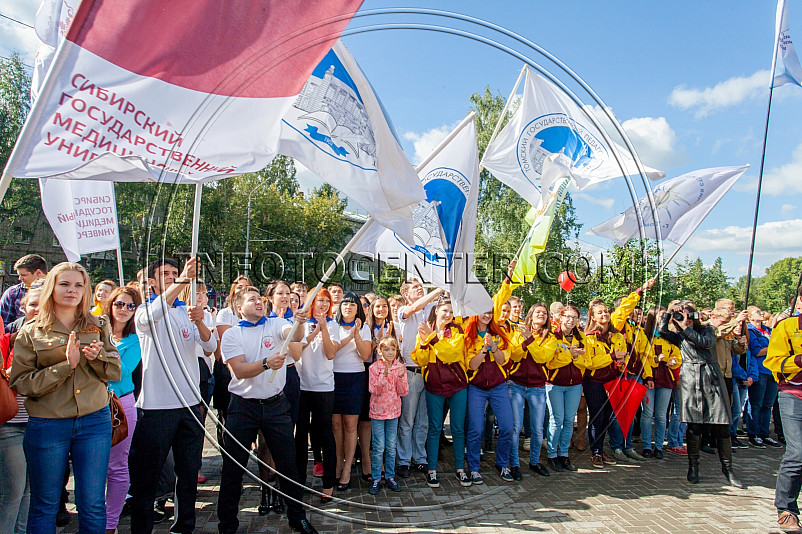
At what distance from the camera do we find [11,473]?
315 cm

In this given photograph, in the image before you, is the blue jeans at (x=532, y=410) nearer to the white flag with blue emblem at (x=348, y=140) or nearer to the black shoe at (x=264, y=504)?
the black shoe at (x=264, y=504)

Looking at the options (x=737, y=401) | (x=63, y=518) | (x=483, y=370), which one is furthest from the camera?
(x=737, y=401)

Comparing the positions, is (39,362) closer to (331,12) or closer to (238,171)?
(238,171)

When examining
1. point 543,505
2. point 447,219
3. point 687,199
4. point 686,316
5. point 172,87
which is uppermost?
point 687,199

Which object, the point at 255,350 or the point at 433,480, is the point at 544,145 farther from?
the point at 255,350

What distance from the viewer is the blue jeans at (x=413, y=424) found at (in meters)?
5.46

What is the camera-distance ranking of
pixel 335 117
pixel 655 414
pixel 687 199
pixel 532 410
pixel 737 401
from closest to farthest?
pixel 335 117 → pixel 532 410 → pixel 655 414 → pixel 687 199 → pixel 737 401

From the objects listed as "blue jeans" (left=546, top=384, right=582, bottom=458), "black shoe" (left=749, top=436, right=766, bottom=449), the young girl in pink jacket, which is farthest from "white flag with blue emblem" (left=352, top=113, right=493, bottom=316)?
"black shoe" (left=749, top=436, right=766, bottom=449)

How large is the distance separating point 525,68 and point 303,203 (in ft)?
72.4

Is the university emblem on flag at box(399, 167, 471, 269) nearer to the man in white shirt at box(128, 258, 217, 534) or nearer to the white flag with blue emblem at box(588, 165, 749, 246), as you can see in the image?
the man in white shirt at box(128, 258, 217, 534)

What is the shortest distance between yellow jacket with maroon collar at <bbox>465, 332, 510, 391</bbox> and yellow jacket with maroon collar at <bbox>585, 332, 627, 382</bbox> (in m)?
1.32

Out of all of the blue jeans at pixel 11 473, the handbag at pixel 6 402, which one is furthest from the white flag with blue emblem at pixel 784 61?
the blue jeans at pixel 11 473

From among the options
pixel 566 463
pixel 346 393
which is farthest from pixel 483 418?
pixel 346 393

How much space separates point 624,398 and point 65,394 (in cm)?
585
